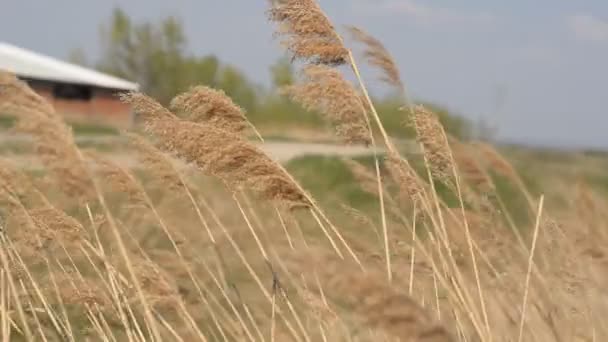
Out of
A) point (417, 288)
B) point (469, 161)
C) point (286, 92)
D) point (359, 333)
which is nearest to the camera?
point (286, 92)

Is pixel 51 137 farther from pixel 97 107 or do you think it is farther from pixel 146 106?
pixel 97 107

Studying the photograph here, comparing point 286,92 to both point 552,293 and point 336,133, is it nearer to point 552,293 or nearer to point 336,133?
point 336,133

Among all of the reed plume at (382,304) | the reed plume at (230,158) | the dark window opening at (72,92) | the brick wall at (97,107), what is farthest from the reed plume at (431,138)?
the dark window opening at (72,92)

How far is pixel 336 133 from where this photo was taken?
11.1ft

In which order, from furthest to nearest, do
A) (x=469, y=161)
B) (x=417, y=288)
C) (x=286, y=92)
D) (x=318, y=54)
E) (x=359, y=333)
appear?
(x=469, y=161) → (x=417, y=288) → (x=359, y=333) → (x=286, y=92) → (x=318, y=54)

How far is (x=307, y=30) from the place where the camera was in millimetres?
3170

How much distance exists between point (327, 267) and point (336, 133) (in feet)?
5.60

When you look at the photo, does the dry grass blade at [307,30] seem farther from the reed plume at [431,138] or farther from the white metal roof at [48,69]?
the white metal roof at [48,69]

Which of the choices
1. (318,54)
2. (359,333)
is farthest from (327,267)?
(359,333)

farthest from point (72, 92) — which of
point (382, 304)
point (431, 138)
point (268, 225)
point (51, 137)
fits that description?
point (382, 304)

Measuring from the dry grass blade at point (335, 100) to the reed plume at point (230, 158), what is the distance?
0.39 metres

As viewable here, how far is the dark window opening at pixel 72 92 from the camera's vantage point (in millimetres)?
40094

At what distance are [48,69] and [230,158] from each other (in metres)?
38.7

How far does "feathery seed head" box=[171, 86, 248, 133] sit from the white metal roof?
116ft
